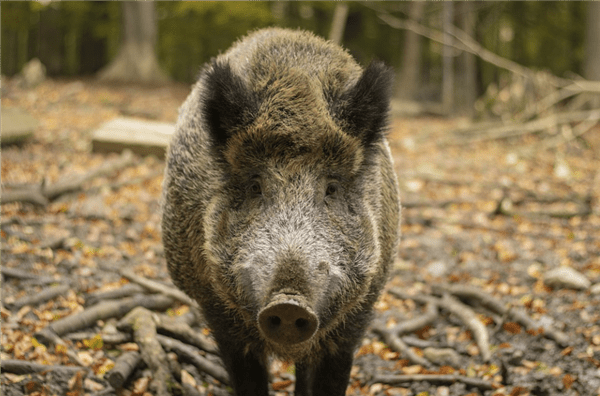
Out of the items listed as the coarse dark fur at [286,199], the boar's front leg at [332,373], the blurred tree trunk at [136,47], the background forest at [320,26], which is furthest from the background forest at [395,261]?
the background forest at [320,26]

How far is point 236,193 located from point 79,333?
85.0 inches

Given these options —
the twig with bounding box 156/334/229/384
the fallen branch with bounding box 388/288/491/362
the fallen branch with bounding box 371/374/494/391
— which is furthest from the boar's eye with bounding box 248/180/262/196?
the fallen branch with bounding box 388/288/491/362

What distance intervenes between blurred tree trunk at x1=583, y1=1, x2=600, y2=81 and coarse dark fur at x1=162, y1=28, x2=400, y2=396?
41.0 ft

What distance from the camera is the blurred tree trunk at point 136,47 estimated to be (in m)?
16.9

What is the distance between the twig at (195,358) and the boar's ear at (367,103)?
Answer: 2.23 m

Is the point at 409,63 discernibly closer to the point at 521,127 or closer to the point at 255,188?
the point at 521,127

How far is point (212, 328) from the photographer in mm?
3760

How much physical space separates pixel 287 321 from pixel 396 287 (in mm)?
3966

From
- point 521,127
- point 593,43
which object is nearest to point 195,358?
point 521,127

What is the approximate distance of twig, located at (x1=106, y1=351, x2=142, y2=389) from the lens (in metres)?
3.85

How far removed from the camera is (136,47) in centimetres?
1719

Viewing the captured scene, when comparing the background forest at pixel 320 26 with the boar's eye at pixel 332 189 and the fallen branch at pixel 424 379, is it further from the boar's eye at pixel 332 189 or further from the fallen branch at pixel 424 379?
the boar's eye at pixel 332 189

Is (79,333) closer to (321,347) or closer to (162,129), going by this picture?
(321,347)

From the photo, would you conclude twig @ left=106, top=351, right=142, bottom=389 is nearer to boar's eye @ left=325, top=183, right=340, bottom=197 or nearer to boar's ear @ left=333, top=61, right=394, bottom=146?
boar's eye @ left=325, top=183, right=340, bottom=197
